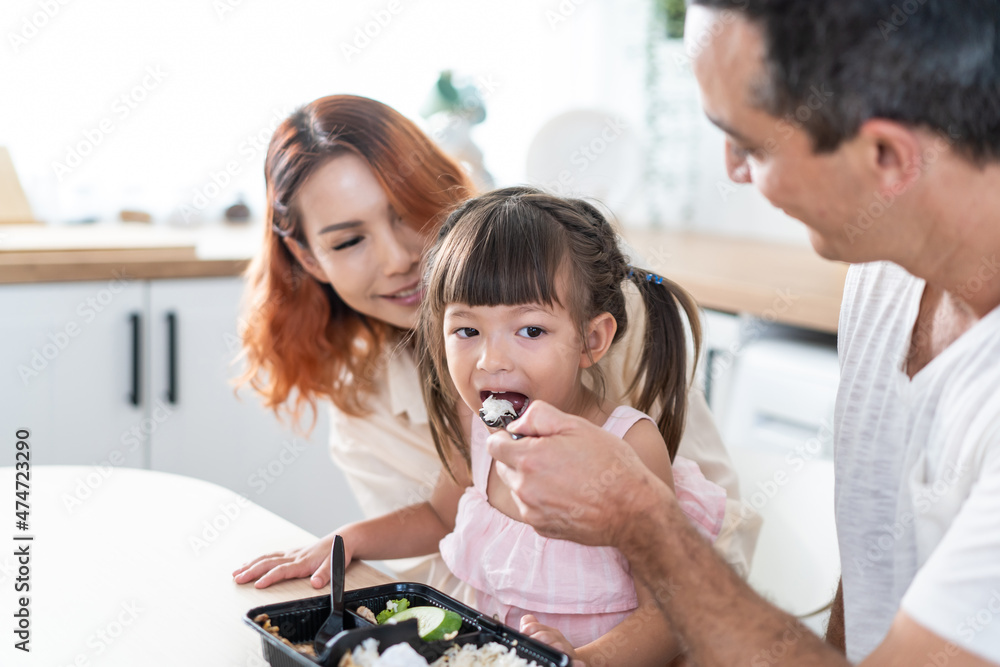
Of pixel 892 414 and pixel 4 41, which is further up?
pixel 4 41

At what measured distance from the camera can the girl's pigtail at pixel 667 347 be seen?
1230 mm

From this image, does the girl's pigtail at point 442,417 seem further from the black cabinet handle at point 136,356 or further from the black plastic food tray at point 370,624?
the black cabinet handle at point 136,356

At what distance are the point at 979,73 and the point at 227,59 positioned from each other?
261 centimetres

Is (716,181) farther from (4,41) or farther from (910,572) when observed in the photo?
(910,572)

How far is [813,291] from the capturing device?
248 centimetres

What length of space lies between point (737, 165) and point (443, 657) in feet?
1.70

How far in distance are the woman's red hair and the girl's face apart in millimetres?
367

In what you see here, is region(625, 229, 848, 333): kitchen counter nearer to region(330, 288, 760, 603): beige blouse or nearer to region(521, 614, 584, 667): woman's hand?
region(330, 288, 760, 603): beige blouse

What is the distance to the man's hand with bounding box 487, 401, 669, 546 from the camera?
2.72 ft

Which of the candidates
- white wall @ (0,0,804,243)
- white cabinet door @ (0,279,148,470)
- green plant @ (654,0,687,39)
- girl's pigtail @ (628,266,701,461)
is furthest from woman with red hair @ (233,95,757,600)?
green plant @ (654,0,687,39)

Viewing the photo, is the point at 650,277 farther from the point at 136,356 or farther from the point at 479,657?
the point at 136,356

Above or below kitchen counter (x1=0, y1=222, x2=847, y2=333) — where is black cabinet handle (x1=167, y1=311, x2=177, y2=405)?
below

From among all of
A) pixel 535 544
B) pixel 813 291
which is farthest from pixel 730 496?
pixel 813 291

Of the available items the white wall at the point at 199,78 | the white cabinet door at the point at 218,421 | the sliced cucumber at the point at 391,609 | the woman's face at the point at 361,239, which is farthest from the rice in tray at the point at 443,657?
the white wall at the point at 199,78
